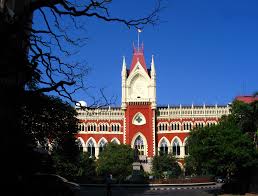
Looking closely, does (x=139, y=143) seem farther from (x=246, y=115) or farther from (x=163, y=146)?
(x=246, y=115)

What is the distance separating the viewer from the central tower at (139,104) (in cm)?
8469

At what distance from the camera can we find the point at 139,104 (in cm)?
8625

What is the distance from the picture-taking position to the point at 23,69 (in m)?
12.1

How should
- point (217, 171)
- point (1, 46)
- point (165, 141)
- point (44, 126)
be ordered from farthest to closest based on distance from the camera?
point (165, 141)
point (217, 171)
point (44, 126)
point (1, 46)

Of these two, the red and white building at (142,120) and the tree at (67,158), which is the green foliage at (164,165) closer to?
the red and white building at (142,120)

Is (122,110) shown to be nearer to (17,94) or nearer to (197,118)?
(197,118)

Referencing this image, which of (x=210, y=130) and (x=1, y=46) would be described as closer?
(x=1, y=46)

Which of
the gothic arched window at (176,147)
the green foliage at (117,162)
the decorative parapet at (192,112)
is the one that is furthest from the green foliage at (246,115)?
the decorative parapet at (192,112)

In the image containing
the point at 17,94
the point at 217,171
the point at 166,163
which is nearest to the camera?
the point at 17,94

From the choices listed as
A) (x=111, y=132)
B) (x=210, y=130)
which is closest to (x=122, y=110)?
(x=111, y=132)

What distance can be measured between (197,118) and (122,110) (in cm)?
1478

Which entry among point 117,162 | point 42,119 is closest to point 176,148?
point 117,162

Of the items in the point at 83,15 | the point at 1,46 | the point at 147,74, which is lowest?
the point at 1,46

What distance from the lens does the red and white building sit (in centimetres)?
8544
